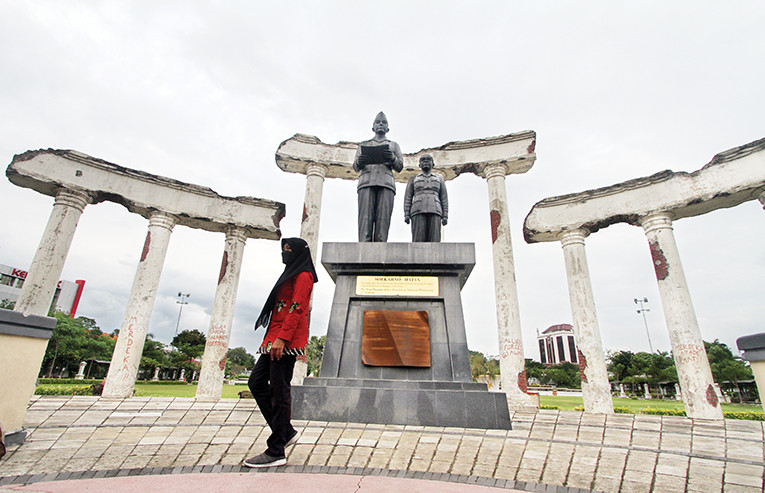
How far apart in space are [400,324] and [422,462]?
2418 mm

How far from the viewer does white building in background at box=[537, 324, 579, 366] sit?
316 ft

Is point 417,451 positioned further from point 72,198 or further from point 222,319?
point 72,198

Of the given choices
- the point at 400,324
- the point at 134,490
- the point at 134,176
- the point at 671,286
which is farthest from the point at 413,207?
the point at 134,176

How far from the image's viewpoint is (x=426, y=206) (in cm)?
766

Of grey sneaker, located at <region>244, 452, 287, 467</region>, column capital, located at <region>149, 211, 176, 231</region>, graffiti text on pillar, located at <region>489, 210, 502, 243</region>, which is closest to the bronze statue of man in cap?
grey sneaker, located at <region>244, 452, 287, 467</region>

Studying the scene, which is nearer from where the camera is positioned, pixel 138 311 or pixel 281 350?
pixel 281 350

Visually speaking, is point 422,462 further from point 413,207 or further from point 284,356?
point 413,207

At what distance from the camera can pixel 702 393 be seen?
10.3 metres

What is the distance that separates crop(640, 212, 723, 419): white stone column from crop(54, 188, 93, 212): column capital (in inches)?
766

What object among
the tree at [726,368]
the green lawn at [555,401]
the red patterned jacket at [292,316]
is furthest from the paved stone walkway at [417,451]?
the tree at [726,368]

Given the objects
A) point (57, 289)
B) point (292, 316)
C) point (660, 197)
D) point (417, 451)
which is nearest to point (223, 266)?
point (292, 316)

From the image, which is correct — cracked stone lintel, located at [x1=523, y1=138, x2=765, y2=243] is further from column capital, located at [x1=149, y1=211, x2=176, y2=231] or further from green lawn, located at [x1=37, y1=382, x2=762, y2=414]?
column capital, located at [x1=149, y1=211, x2=176, y2=231]

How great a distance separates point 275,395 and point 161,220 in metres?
12.7

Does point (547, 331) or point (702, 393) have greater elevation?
point (547, 331)
